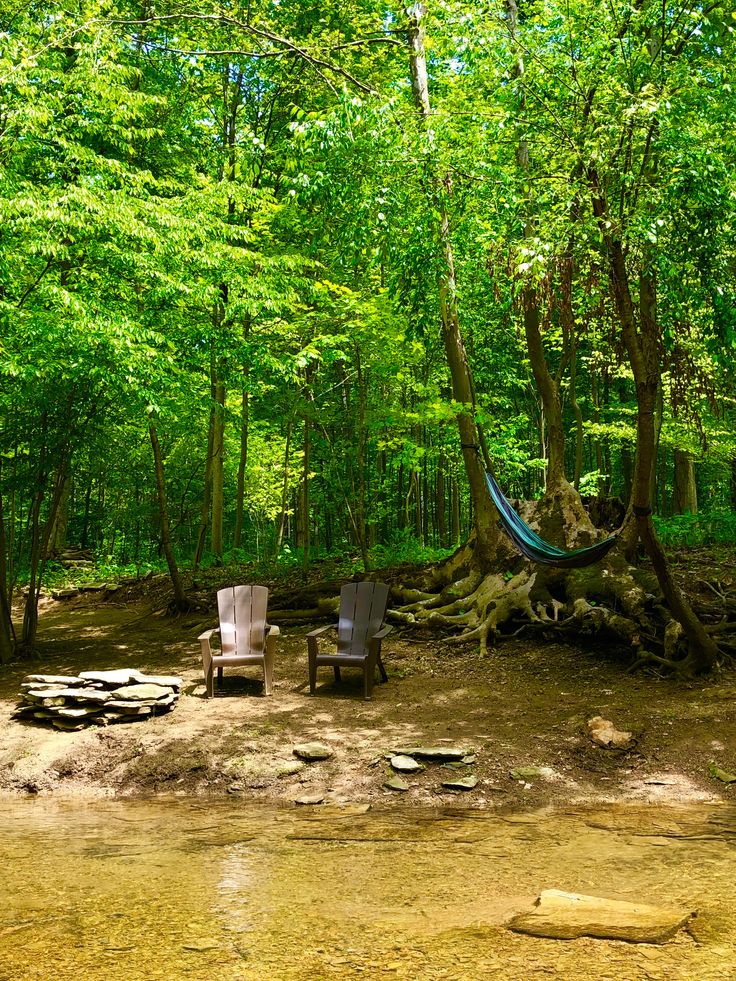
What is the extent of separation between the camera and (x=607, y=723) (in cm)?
465

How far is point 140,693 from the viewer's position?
5.21 metres

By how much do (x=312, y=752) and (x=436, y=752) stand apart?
30.3 inches

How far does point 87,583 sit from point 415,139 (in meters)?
9.82

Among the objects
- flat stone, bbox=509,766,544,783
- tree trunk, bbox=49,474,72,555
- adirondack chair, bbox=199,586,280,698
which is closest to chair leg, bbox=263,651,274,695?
adirondack chair, bbox=199,586,280,698

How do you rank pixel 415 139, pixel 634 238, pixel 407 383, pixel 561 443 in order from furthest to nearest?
pixel 407 383
pixel 561 443
pixel 415 139
pixel 634 238

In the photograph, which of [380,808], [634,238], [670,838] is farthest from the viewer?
[634,238]

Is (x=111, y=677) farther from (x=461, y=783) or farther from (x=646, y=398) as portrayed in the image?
(x=646, y=398)

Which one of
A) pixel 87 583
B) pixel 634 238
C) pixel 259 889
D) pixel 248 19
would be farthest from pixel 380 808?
pixel 87 583

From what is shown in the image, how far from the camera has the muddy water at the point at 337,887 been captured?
219cm

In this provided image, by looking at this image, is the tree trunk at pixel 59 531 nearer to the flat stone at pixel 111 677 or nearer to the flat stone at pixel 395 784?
the flat stone at pixel 111 677

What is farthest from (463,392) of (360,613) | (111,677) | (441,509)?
(441,509)

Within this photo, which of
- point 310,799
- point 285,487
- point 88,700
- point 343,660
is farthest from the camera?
point 285,487

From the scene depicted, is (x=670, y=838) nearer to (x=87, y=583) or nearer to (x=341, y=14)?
(x=341, y=14)

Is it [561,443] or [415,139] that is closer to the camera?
[415,139]
